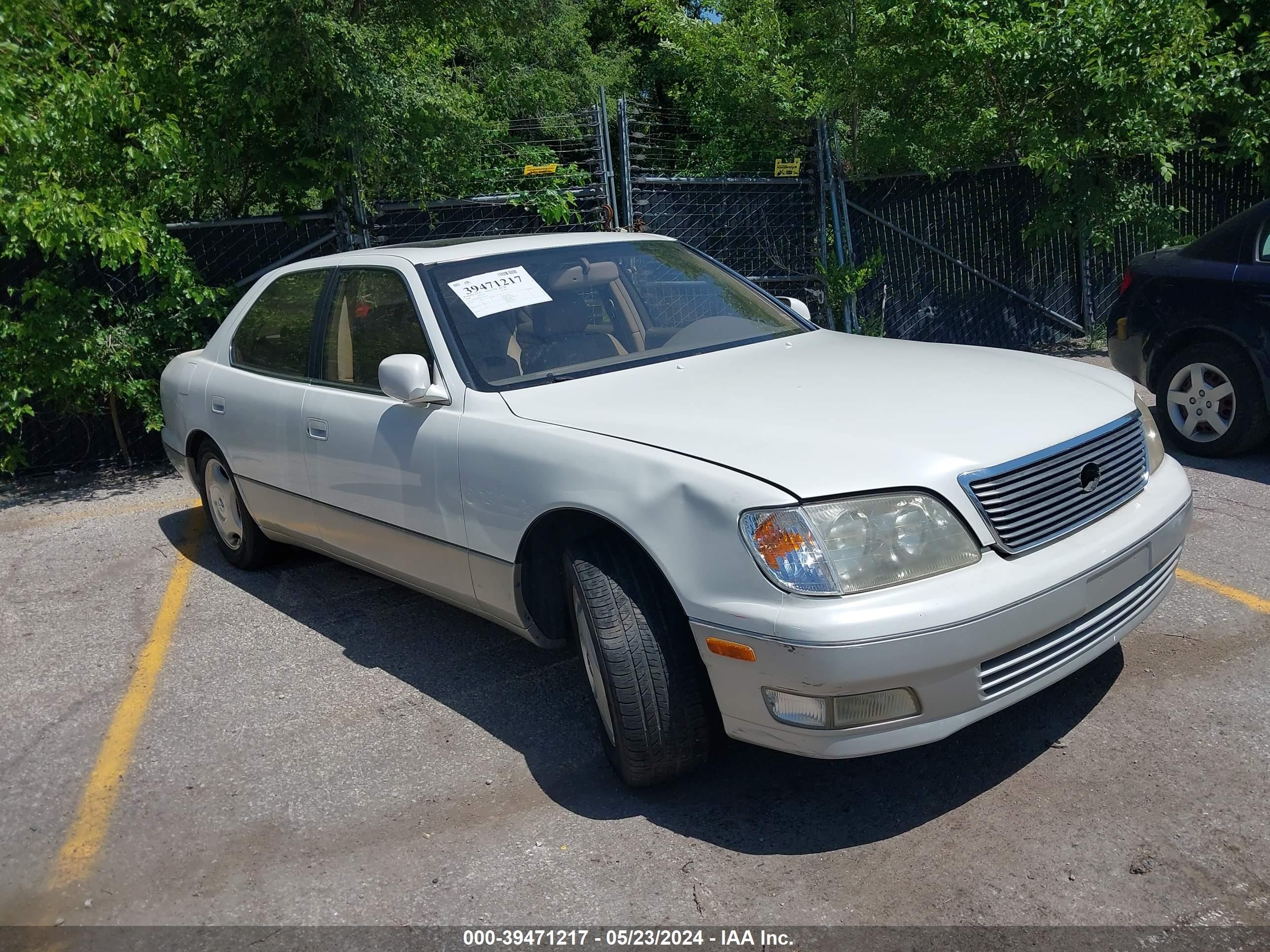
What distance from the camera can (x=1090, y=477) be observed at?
3275 mm

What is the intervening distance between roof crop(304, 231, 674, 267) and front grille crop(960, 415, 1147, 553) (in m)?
2.21

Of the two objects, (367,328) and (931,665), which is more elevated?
(367,328)

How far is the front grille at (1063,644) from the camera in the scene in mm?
2951

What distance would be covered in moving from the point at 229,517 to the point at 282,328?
118 centimetres

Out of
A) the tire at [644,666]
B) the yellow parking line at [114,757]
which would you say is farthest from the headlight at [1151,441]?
the yellow parking line at [114,757]

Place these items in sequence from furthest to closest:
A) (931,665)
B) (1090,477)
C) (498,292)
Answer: (498,292) < (1090,477) < (931,665)

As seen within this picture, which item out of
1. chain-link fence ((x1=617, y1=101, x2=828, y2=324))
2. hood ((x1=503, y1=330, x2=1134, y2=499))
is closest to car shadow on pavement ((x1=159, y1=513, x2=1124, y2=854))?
hood ((x1=503, y1=330, x2=1134, y2=499))

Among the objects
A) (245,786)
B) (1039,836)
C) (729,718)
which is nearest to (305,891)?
(245,786)

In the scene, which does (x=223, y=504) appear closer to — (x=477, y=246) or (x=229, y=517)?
(x=229, y=517)

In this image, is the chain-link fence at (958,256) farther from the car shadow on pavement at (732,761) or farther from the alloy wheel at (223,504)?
the car shadow on pavement at (732,761)

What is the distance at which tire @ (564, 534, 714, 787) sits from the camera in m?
3.14

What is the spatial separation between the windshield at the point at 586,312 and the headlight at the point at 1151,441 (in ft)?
4.63

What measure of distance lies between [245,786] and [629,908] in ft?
4.91

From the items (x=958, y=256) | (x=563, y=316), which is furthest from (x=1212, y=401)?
(x=958, y=256)
